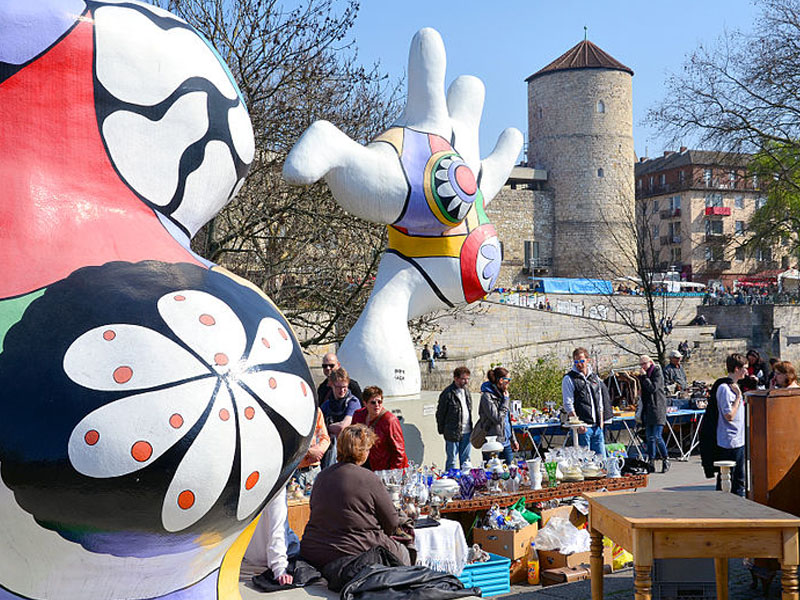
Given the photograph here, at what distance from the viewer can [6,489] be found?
2502mm

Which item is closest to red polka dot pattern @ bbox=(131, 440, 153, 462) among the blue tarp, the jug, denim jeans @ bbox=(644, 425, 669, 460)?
the jug

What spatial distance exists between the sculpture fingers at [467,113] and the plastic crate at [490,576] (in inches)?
187

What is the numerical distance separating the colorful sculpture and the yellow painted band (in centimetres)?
617

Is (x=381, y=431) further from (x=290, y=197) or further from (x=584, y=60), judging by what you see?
(x=584, y=60)

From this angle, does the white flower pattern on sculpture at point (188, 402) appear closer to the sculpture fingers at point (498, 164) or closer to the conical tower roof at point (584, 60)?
the sculpture fingers at point (498, 164)

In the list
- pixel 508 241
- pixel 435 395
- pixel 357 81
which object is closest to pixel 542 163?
pixel 508 241

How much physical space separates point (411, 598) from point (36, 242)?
8.70 feet

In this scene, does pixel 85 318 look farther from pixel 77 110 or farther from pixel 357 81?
pixel 357 81

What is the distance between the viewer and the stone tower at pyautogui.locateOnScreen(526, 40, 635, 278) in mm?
54812

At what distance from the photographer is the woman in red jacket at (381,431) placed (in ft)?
22.2

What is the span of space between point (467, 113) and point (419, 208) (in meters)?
1.55

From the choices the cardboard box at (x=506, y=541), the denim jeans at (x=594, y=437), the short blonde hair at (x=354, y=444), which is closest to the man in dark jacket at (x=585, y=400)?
the denim jeans at (x=594, y=437)

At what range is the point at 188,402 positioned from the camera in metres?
2.60

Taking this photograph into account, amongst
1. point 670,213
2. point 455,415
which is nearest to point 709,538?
point 455,415
